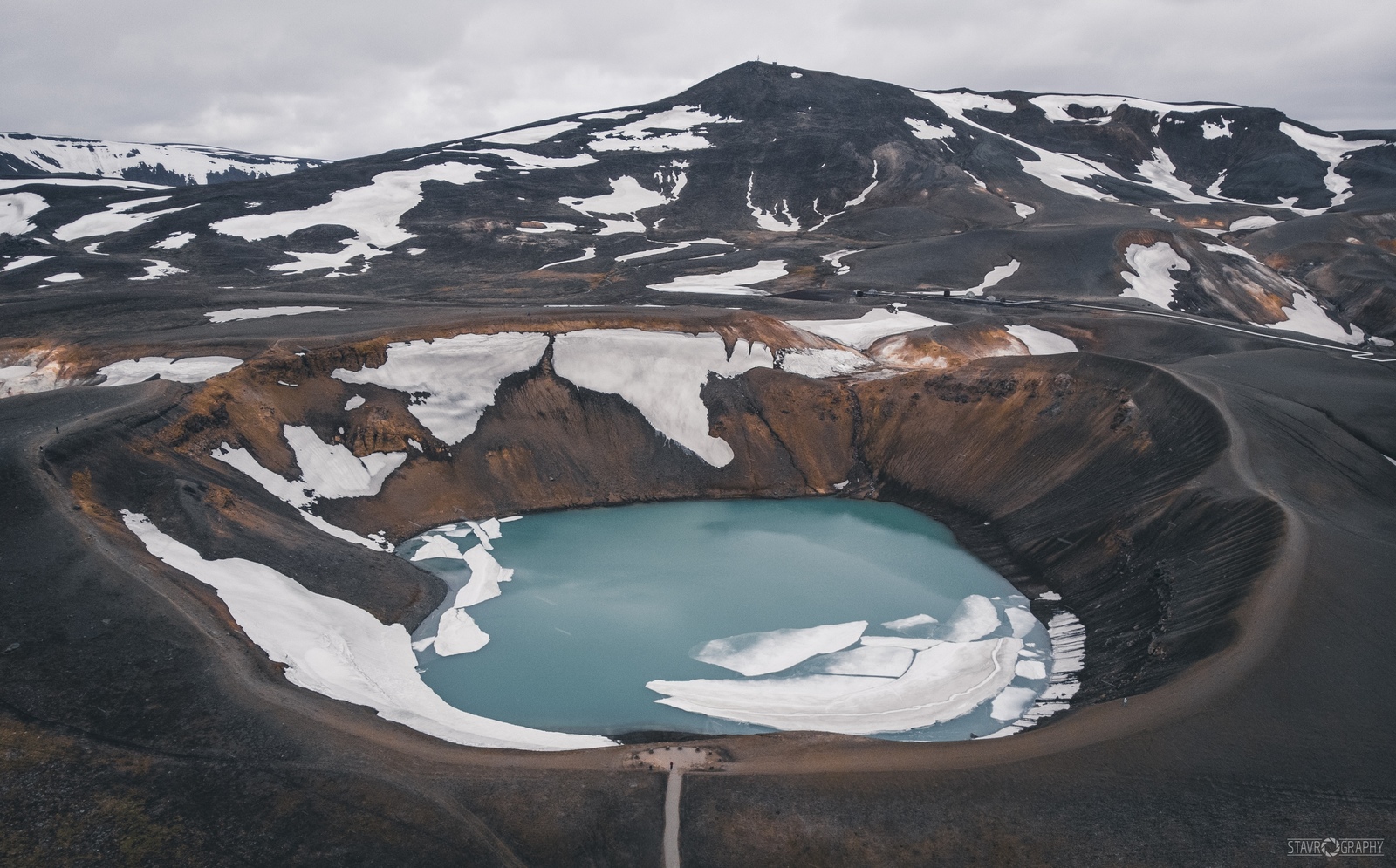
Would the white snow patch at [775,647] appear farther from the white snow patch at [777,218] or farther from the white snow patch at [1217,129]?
the white snow patch at [1217,129]

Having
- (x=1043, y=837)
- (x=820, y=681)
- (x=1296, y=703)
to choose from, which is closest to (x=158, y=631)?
(x=820, y=681)

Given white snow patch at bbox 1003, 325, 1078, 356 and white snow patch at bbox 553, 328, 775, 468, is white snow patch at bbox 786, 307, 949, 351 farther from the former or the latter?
white snow patch at bbox 553, 328, 775, 468

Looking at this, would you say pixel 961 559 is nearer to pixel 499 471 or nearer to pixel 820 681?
pixel 820 681

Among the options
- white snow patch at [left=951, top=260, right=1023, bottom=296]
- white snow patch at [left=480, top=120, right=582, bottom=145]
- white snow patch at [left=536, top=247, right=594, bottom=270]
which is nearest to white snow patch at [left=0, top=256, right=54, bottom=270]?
white snow patch at [left=536, top=247, right=594, bottom=270]

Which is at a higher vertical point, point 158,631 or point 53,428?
point 53,428

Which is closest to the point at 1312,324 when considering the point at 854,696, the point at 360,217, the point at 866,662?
the point at 866,662

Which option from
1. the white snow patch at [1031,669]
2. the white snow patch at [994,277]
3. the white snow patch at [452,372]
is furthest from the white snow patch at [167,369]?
the white snow patch at [994,277]
